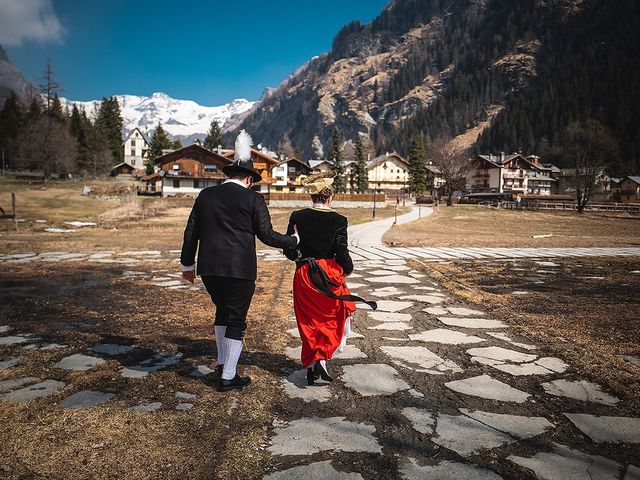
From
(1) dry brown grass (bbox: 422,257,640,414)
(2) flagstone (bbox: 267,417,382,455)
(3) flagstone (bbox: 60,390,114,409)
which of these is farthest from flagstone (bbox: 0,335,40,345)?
(1) dry brown grass (bbox: 422,257,640,414)

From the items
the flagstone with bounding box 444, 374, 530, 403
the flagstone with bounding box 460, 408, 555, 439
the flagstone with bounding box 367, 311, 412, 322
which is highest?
the flagstone with bounding box 460, 408, 555, 439

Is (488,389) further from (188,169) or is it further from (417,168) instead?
(417,168)

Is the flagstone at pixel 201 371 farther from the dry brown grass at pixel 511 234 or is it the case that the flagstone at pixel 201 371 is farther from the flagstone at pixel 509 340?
the dry brown grass at pixel 511 234

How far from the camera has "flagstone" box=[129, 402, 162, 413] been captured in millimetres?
2840

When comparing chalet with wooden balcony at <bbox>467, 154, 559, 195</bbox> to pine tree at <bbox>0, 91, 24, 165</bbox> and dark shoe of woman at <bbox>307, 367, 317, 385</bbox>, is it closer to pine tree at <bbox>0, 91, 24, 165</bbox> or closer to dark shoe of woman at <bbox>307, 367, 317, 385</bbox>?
pine tree at <bbox>0, 91, 24, 165</bbox>

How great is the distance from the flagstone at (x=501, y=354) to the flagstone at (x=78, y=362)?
383cm

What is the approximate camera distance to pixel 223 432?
2.59 m

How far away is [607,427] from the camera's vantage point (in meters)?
2.71

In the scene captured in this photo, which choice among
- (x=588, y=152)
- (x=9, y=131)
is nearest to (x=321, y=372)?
(x=588, y=152)

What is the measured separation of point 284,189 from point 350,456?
234ft

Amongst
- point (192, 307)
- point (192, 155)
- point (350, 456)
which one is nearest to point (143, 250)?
point (192, 307)

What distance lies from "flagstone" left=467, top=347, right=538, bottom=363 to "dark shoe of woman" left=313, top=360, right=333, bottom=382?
5.55 feet

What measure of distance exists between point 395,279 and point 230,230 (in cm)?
540

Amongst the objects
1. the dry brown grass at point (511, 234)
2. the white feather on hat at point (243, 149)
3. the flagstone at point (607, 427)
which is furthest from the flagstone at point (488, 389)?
the dry brown grass at point (511, 234)
